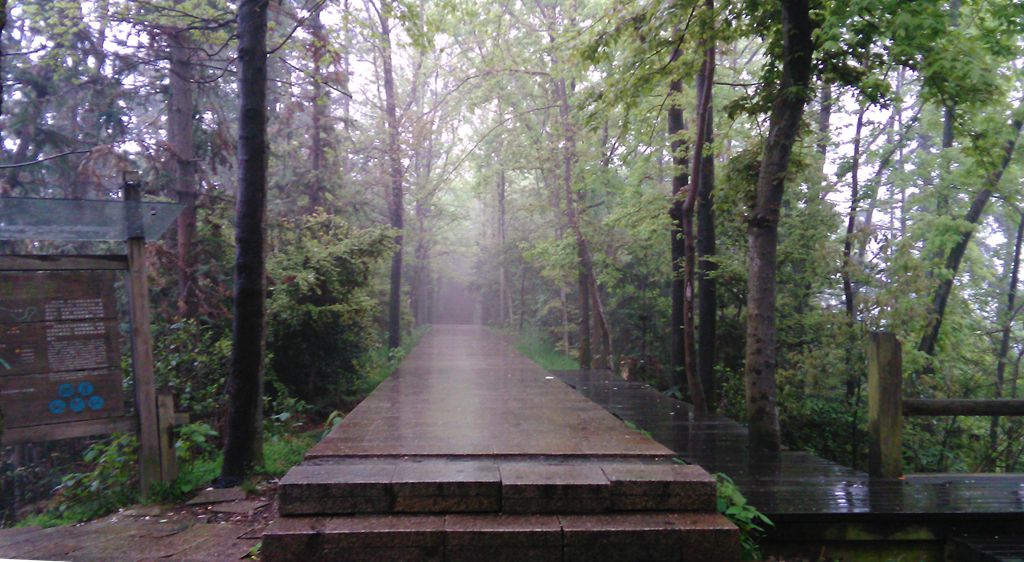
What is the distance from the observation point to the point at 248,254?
22.7ft

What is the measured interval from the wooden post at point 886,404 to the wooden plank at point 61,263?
7598 millimetres

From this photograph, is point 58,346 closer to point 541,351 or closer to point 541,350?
point 541,351

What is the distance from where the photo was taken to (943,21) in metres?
6.04

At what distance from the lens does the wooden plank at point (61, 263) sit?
6.03 m

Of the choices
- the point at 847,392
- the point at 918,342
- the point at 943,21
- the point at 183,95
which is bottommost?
the point at 847,392

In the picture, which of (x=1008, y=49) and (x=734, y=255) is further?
(x=734, y=255)

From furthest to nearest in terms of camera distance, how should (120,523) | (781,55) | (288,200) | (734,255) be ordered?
(288,200) → (734,255) → (781,55) → (120,523)

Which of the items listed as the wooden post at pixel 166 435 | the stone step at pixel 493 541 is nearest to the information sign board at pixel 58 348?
the wooden post at pixel 166 435

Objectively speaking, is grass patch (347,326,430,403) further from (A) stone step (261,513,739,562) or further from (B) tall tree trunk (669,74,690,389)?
(A) stone step (261,513,739,562)

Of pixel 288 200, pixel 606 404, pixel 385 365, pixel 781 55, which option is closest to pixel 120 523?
pixel 606 404

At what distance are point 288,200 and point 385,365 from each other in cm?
576

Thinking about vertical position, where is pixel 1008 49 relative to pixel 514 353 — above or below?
above

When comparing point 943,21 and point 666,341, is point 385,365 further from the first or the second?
point 943,21

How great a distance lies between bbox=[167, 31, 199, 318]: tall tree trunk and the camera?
1276cm
